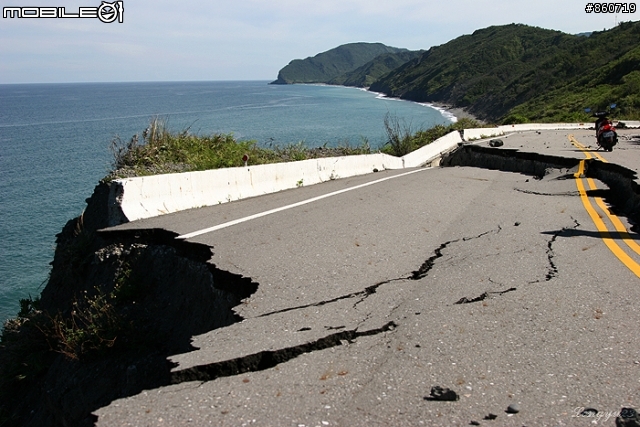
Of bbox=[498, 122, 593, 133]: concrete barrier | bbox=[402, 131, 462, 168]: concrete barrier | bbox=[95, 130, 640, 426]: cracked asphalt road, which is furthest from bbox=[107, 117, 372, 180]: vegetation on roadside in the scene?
bbox=[498, 122, 593, 133]: concrete barrier

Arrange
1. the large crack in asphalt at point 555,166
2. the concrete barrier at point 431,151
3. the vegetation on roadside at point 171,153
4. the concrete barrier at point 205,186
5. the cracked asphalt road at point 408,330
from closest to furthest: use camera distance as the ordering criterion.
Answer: the cracked asphalt road at point 408,330
the concrete barrier at point 205,186
the large crack in asphalt at point 555,166
the vegetation on roadside at point 171,153
the concrete barrier at point 431,151

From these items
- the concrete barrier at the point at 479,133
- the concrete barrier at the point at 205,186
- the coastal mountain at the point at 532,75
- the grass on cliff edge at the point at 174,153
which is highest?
the coastal mountain at the point at 532,75

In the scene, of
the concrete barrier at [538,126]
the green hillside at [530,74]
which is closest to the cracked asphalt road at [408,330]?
the concrete barrier at [538,126]

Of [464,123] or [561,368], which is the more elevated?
[464,123]

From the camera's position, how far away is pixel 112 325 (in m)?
6.07

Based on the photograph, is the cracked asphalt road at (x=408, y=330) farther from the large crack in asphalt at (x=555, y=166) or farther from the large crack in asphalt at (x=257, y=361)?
the large crack in asphalt at (x=555, y=166)

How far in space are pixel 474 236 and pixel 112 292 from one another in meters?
4.54

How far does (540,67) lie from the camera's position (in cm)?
9319

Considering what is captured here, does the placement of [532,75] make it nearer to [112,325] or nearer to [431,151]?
[431,151]

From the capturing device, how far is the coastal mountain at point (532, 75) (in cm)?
5906

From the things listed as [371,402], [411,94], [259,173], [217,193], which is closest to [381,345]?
[371,402]

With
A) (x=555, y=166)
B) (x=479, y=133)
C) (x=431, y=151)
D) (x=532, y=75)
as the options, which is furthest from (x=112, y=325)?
(x=532, y=75)

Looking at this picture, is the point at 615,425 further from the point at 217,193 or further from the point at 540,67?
the point at 540,67

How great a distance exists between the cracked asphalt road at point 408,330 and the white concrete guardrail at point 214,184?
1.88 ft
